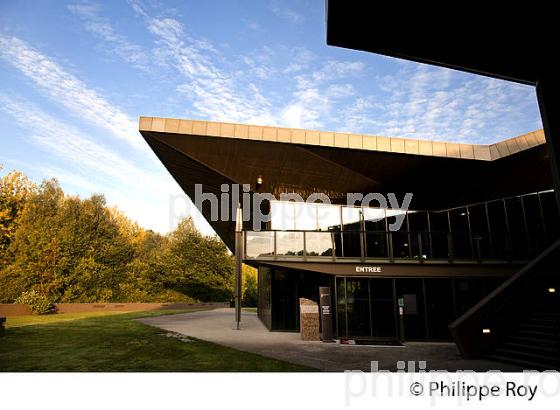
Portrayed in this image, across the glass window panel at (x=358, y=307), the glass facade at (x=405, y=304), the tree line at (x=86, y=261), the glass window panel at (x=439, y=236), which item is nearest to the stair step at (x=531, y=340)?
the glass facade at (x=405, y=304)

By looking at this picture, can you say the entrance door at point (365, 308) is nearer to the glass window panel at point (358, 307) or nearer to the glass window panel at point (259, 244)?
the glass window panel at point (358, 307)

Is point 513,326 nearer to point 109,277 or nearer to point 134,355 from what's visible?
point 134,355

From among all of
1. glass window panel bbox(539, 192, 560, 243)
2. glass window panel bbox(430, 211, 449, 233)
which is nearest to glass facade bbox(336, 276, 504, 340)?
glass window panel bbox(430, 211, 449, 233)

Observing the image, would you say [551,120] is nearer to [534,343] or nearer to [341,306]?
[534,343]

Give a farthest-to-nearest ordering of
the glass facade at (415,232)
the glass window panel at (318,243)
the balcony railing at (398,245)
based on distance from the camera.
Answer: the glass window panel at (318,243)
the glass facade at (415,232)
the balcony railing at (398,245)

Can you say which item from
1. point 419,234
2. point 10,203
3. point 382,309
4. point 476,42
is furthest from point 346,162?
point 10,203

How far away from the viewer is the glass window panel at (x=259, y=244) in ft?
56.9

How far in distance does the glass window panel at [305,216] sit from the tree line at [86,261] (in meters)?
26.5

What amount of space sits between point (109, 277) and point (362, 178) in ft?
104

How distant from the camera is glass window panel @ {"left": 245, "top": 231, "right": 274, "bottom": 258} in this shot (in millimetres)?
17344

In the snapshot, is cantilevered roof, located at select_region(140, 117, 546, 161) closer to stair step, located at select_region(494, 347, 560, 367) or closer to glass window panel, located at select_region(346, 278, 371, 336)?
glass window panel, located at select_region(346, 278, 371, 336)

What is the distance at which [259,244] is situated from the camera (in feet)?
57.6
